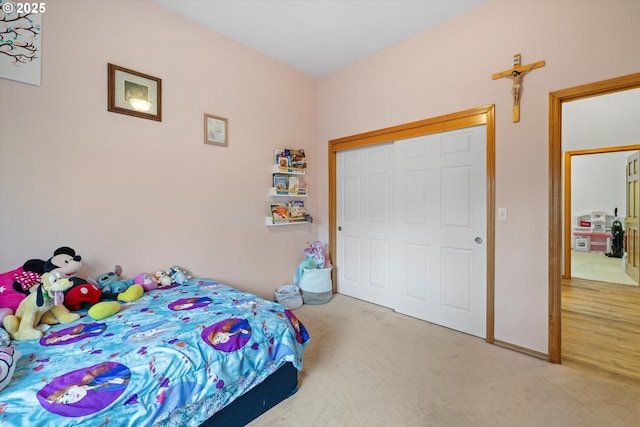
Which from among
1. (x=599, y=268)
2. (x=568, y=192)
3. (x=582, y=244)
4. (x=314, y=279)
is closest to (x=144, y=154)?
(x=314, y=279)

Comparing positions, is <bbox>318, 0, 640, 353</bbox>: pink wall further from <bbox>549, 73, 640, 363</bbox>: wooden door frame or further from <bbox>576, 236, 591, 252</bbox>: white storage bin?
<bbox>576, 236, 591, 252</bbox>: white storage bin

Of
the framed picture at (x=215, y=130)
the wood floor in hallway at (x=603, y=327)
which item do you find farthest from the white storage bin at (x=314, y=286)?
the wood floor in hallway at (x=603, y=327)

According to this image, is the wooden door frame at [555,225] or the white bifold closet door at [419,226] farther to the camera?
the white bifold closet door at [419,226]

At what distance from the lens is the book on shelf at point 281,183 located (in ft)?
10.4

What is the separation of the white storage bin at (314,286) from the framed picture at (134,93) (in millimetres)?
2194

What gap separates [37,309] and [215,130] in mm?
1865

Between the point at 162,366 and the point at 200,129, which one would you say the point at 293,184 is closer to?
the point at 200,129

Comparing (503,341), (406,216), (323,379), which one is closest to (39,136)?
(323,379)

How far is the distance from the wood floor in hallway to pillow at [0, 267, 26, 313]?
363 centimetres

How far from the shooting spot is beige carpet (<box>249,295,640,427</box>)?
5.00ft

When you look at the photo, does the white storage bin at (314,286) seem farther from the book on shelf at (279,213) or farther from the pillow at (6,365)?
the pillow at (6,365)

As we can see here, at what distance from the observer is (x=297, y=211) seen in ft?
11.1

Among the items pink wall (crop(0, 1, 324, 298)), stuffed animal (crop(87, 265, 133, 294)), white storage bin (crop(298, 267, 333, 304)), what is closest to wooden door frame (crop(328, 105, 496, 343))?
pink wall (crop(0, 1, 324, 298))

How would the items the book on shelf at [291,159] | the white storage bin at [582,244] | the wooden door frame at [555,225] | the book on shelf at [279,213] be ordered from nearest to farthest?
the wooden door frame at [555,225], the book on shelf at [279,213], the book on shelf at [291,159], the white storage bin at [582,244]
